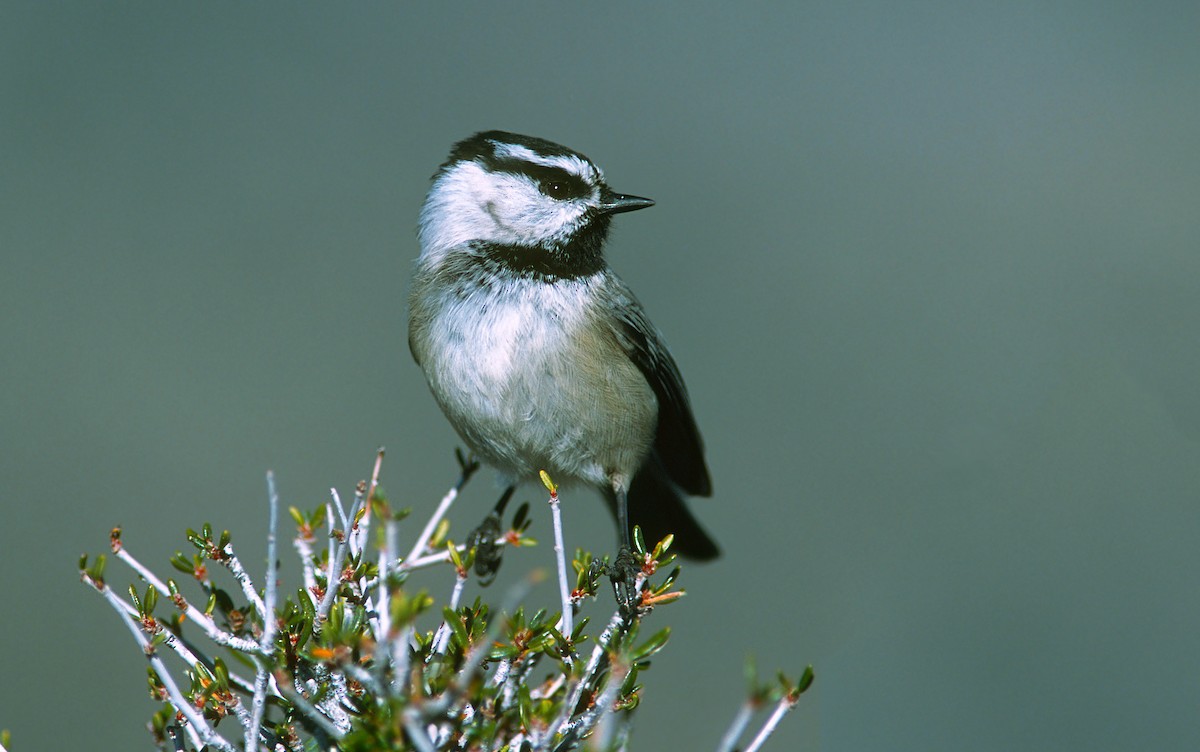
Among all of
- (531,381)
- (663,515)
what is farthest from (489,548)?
(531,381)

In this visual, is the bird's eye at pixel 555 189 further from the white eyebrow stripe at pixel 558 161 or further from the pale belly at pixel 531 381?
the pale belly at pixel 531 381

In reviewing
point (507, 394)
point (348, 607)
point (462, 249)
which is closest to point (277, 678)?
point (348, 607)

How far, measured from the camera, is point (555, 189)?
171 cm

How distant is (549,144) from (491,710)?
1192 mm

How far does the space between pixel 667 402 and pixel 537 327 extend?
41cm

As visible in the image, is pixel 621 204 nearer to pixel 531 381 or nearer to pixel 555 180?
pixel 555 180

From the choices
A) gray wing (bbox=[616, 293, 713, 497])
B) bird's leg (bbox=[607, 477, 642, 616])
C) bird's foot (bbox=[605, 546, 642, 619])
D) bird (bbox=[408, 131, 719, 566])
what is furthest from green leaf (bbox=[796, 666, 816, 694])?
gray wing (bbox=[616, 293, 713, 497])

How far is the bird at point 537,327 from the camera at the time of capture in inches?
61.4

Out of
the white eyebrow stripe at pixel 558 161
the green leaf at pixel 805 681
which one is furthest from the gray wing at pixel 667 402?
the green leaf at pixel 805 681

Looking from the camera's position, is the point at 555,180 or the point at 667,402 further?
the point at 667,402

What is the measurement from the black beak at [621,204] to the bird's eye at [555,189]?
0.08 meters

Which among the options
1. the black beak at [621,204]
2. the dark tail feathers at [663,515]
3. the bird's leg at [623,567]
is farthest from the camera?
the dark tail feathers at [663,515]

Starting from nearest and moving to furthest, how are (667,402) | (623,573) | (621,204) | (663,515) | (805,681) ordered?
(805,681) → (623,573) → (621,204) → (667,402) → (663,515)

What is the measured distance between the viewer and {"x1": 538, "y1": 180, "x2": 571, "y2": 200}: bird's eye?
67.0 inches
